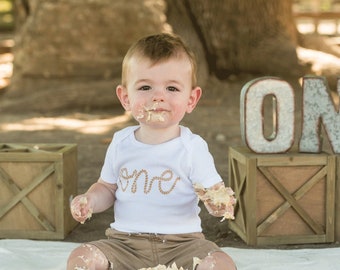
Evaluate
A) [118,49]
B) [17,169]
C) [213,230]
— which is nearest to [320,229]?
[213,230]

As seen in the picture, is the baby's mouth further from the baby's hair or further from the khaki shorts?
the khaki shorts

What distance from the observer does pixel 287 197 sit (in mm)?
3707

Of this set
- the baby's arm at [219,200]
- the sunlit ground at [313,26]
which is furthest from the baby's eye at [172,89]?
the sunlit ground at [313,26]

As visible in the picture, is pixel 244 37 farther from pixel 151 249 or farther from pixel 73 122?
pixel 151 249

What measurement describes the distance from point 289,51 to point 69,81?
→ 8.40 ft

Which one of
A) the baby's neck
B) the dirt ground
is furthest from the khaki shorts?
the dirt ground

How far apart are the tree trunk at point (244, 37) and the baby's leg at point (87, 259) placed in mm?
6046

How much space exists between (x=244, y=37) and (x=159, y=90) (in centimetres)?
602

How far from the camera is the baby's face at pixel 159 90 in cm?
267

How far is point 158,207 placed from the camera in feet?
8.90

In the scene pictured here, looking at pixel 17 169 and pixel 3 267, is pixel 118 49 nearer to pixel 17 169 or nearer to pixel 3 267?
pixel 17 169

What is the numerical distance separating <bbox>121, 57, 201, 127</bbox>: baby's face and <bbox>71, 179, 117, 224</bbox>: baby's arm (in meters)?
0.32

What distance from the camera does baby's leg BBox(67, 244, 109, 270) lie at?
260cm

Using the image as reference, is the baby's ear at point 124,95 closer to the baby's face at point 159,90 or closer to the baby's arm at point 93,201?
the baby's face at point 159,90
